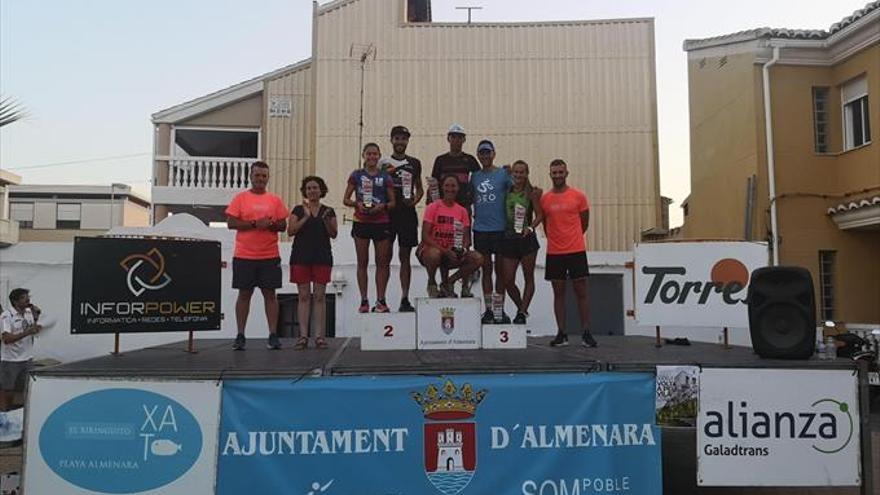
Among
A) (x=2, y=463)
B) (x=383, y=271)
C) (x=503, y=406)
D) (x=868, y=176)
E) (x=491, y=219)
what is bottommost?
(x=2, y=463)

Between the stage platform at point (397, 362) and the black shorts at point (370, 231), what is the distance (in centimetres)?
115

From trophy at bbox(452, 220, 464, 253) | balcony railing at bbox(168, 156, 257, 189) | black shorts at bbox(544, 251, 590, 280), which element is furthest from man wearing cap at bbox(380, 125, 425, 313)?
balcony railing at bbox(168, 156, 257, 189)

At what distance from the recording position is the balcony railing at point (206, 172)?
51.3ft

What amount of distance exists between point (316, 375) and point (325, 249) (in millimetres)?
1738

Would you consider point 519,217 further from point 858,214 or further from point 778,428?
point 858,214

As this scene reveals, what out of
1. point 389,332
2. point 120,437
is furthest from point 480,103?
point 120,437

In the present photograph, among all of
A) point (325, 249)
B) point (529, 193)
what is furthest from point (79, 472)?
point (529, 193)

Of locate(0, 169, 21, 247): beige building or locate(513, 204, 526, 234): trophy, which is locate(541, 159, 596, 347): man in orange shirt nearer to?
locate(513, 204, 526, 234): trophy

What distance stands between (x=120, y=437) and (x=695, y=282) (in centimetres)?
462

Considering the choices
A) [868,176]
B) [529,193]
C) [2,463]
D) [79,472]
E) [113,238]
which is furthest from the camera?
[868,176]

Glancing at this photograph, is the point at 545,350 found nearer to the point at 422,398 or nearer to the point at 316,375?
the point at 422,398

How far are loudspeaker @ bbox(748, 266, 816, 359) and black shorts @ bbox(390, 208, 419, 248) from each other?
2.96m

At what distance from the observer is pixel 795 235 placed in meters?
11.6

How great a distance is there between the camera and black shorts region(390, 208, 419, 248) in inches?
258
